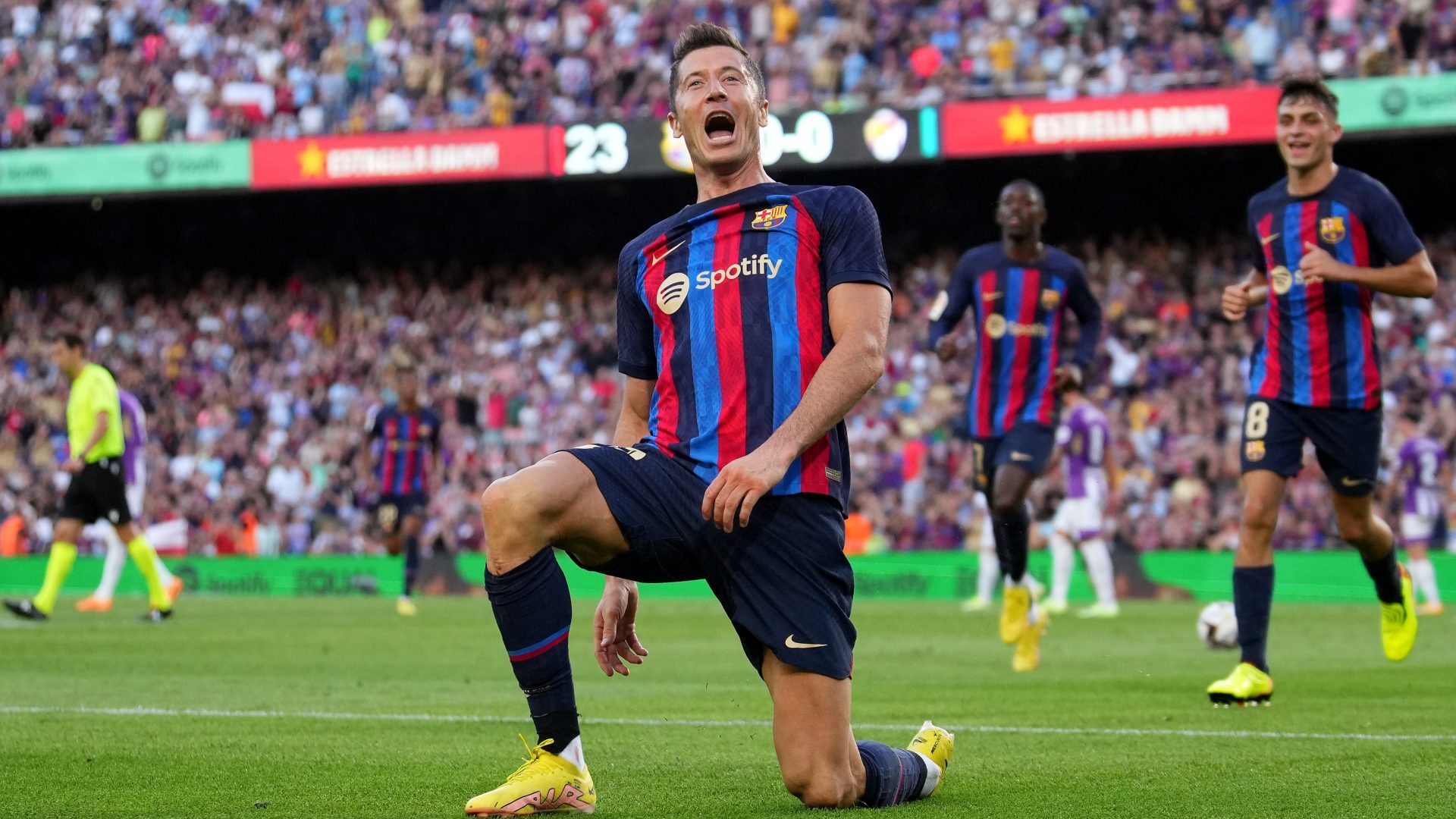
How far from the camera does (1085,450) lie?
16938mm

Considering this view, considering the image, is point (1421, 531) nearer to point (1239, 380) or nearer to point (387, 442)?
point (1239, 380)

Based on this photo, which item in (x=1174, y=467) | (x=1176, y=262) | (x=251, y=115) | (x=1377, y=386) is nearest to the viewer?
(x=1377, y=386)

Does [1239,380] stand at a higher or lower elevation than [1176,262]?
lower

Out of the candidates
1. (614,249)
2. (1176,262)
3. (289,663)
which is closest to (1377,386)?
(289,663)

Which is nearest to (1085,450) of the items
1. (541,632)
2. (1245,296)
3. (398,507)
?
(398,507)

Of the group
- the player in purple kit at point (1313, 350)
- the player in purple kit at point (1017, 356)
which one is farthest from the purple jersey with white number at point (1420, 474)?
the player in purple kit at point (1313, 350)

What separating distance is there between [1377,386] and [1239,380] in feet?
49.3

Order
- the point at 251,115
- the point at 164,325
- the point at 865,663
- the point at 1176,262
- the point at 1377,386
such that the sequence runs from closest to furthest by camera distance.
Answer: the point at 1377,386 → the point at 865,663 → the point at 1176,262 → the point at 251,115 → the point at 164,325

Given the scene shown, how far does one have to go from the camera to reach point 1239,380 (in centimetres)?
2231

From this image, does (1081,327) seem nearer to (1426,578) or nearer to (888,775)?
(888,775)

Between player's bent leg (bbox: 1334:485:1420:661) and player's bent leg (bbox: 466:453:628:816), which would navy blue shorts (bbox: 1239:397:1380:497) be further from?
player's bent leg (bbox: 466:453:628:816)

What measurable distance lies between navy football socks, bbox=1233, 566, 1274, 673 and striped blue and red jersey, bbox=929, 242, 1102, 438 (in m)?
2.55

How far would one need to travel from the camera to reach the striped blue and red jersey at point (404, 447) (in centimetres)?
1725

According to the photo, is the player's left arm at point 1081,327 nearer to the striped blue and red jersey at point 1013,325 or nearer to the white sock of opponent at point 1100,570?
the striped blue and red jersey at point 1013,325
